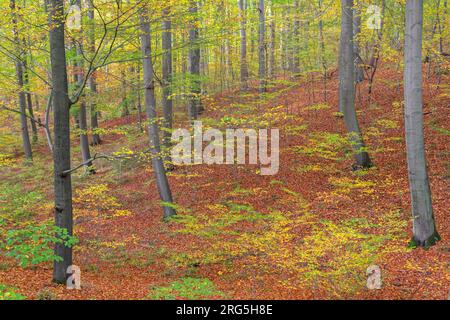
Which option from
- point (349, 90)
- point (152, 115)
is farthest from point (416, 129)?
point (152, 115)

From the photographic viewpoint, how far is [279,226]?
30.8 feet

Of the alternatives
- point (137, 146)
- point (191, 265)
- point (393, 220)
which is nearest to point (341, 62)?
point (393, 220)

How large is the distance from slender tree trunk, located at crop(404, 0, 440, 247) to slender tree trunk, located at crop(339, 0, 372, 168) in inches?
200

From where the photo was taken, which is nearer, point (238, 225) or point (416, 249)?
point (416, 249)

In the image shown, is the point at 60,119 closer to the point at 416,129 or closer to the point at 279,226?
the point at 279,226

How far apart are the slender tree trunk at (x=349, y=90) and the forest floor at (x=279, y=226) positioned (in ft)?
2.21

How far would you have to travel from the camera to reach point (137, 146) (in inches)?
750

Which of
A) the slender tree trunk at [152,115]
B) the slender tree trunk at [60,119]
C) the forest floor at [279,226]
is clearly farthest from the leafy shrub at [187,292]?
the slender tree trunk at [152,115]

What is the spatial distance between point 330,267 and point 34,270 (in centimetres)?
622

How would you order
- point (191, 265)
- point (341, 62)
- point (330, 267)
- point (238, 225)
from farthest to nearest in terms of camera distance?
point (341, 62), point (238, 225), point (191, 265), point (330, 267)

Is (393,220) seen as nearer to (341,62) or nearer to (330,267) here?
(330,267)

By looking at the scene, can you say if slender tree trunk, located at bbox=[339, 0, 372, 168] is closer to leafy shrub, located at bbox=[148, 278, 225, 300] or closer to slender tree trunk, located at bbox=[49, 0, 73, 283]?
leafy shrub, located at bbox=[148, 278, 225, 300]

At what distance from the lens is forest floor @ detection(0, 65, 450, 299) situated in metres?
6.41

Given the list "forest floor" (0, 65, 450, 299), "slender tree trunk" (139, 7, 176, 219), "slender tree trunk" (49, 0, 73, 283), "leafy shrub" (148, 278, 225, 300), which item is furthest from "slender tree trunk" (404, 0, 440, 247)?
"slender tree trunk" (139, 7, 176, 219)
